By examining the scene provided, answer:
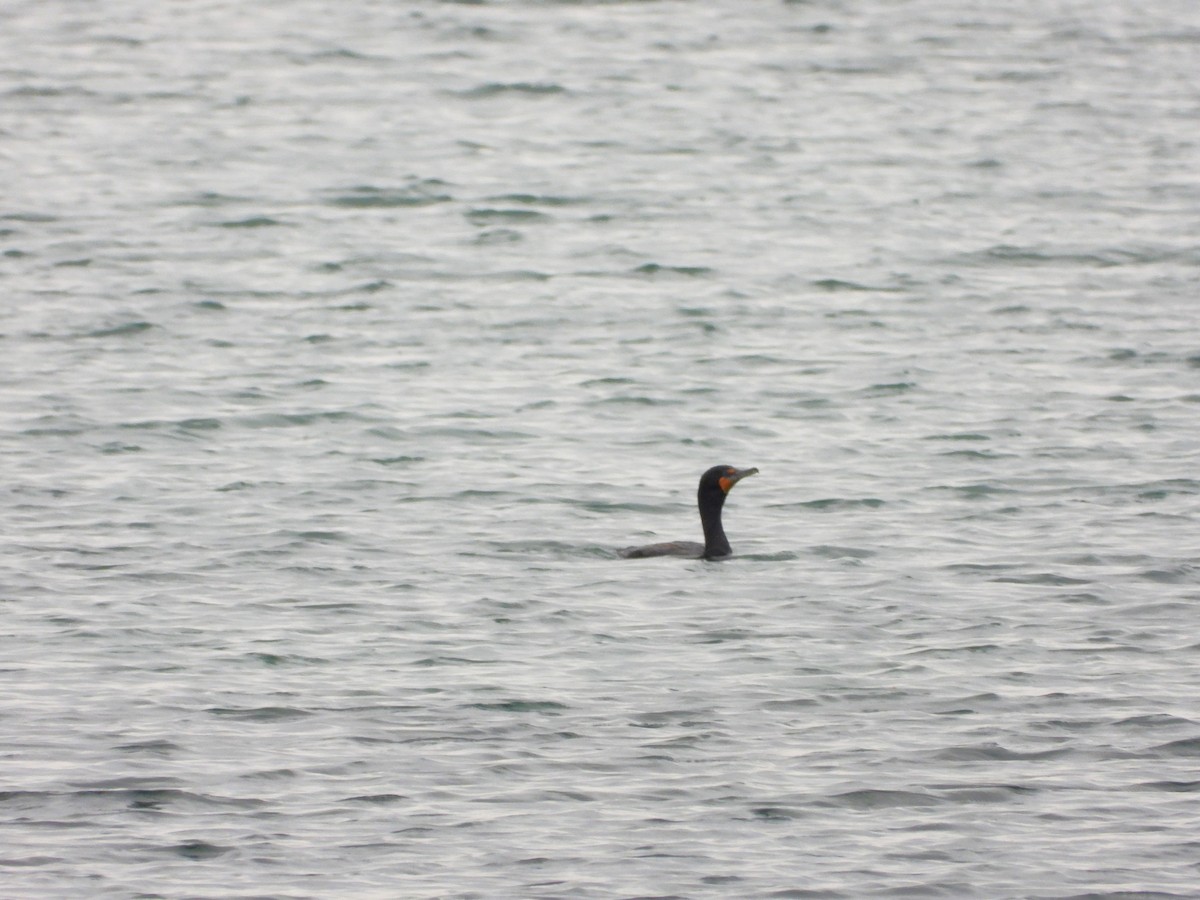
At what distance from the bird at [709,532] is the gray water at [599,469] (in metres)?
0.27

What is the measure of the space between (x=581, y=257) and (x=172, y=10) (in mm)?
Result: 19566

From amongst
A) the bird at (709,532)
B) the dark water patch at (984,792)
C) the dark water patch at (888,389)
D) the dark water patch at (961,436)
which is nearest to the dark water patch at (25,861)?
the dark water patch at (984,792)

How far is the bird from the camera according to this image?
52.3 ft

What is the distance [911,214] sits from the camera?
1213 inches

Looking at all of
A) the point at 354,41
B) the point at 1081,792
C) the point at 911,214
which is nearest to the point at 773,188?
the point at 911,214

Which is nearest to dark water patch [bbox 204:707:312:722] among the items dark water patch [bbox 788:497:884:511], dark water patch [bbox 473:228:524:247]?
dark water patch [bbox 788:497:884:511]

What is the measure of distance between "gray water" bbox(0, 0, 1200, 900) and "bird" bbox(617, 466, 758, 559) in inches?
10.6

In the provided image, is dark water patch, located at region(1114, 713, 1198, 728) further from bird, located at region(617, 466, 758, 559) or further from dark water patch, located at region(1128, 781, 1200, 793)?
bird, located at region(617, 466, 758, 559)

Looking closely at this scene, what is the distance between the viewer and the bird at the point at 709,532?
15.9 metres

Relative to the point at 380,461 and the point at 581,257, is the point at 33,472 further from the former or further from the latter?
the point at 581,257

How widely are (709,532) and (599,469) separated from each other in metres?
3.24

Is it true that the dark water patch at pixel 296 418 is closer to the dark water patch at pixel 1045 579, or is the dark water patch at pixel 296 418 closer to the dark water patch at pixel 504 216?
the dark water patch at pixel 1045 579

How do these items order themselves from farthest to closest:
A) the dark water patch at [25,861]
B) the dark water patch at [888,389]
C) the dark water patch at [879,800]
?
the dark water patch at [888,389] → the dark water patch at [879,800] → the dark water patch at [25,861]

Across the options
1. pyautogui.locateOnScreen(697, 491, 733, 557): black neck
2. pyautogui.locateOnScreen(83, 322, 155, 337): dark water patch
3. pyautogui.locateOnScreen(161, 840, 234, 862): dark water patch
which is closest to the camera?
pyautogui.locateOnScreen(161, 840, 234, 862): dark water patch
